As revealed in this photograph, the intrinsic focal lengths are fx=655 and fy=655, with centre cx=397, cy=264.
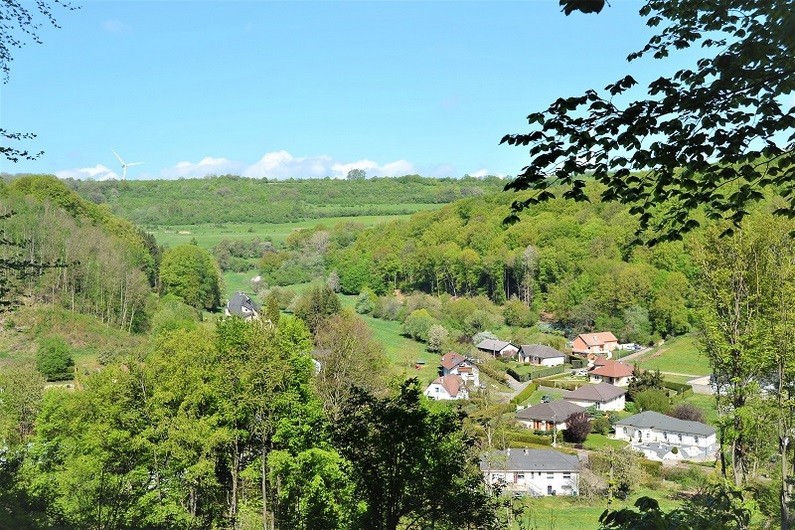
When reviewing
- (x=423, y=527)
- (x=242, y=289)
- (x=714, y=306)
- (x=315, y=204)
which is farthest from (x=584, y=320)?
(x=315, y=204)

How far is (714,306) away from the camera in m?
14.1

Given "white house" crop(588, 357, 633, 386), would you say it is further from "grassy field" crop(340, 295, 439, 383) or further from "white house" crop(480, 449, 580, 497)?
"white house" crop(480, 449, 580, 497)

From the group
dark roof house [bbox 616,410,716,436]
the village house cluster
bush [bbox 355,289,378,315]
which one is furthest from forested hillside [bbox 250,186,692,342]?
dark roof house [bbox 616,410,716,436]

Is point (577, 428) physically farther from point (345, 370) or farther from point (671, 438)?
point (345, 370)

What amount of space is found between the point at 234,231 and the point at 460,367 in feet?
288

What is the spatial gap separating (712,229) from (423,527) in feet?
32.1

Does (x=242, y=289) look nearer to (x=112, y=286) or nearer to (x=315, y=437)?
(x=112, y=286)

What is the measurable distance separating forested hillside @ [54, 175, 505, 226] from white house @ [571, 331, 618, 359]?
3251 inches

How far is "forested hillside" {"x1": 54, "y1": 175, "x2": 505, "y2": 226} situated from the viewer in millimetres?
144250

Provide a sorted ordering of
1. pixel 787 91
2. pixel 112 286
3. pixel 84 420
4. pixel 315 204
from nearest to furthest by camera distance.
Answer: pixel 787 91
pixel 84 420
pixel 112 286
pixel 315 204

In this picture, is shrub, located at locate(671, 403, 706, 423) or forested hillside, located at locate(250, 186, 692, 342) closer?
shrub, located at locate(671, 403, 706, 423)

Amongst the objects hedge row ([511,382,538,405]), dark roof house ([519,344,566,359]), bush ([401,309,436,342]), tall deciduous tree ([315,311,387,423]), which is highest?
tall deciduous tree ([315,311,387,423])

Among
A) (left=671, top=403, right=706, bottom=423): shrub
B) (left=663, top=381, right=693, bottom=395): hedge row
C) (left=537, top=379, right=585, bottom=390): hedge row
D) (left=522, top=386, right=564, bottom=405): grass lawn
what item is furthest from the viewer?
(left=537, top=379, right=585, bottom=390): hedge row

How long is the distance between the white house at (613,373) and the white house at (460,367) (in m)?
10.1
